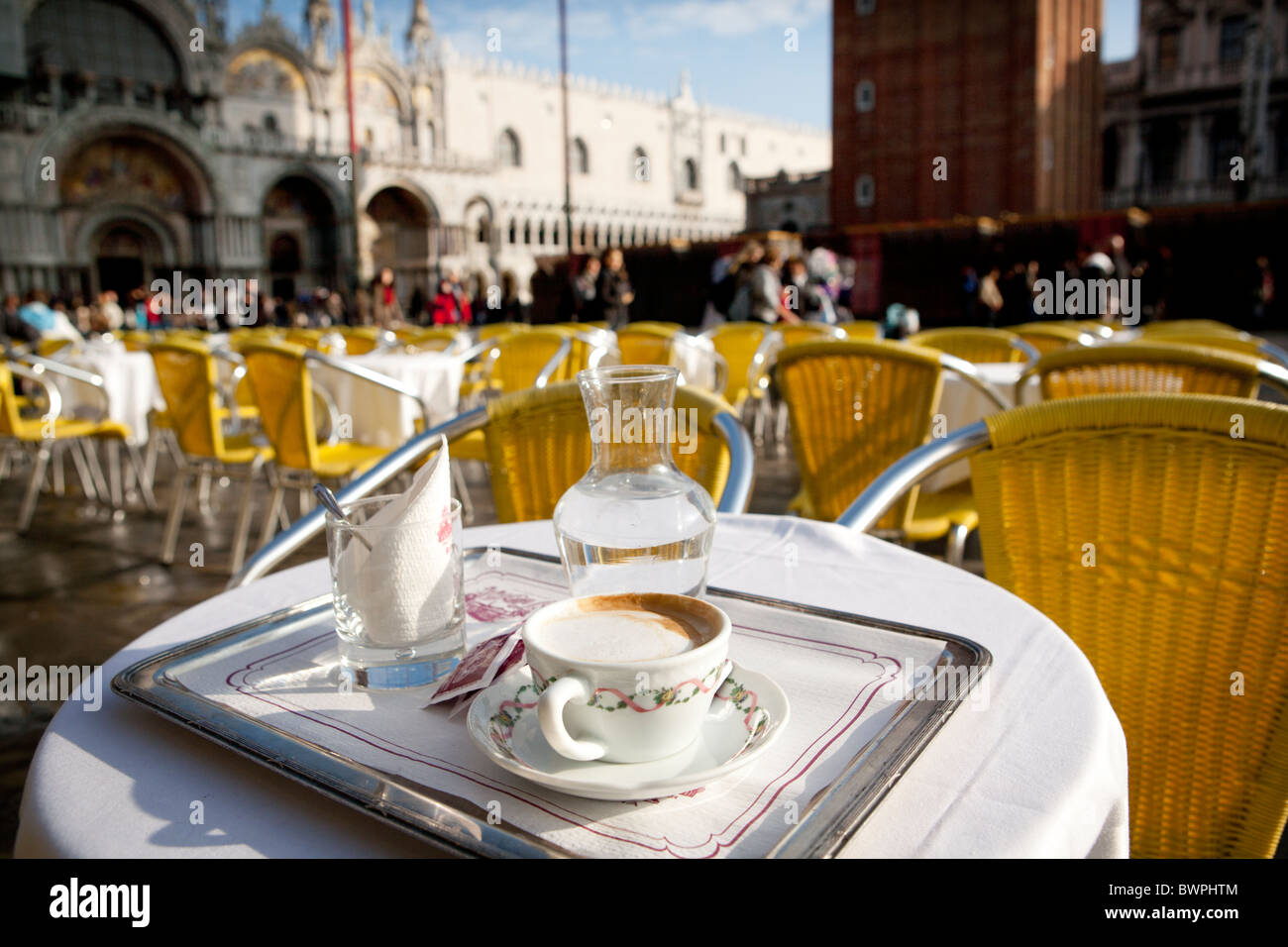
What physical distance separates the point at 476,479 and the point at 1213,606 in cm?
403

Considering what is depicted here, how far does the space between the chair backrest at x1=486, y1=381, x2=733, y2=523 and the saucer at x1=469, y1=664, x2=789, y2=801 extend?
888mm

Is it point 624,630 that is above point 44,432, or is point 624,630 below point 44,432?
above

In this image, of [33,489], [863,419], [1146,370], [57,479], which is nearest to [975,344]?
[863,419]

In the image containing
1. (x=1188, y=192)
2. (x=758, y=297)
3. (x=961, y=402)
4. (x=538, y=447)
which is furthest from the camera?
(x=1188, y=192)

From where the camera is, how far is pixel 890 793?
505mm

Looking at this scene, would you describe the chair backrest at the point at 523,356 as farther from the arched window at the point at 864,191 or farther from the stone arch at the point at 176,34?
the stone arch at the point at 176,34

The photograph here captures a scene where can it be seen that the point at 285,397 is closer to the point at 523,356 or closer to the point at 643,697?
the point at 523,356

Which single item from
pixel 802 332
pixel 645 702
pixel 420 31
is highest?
pixel 420 31

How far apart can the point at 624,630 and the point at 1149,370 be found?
5.10ft

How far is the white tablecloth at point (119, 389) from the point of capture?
14.4 ft

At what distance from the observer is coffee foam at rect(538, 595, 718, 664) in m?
0.52

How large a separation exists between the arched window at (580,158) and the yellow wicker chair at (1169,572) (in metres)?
37.3

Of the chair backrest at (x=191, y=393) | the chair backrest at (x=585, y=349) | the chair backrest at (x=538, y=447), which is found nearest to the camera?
the chair backrest at (x=538, y=447)

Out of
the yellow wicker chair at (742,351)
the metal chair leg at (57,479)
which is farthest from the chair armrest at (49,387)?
the yellow wicker chair at (742,351)
